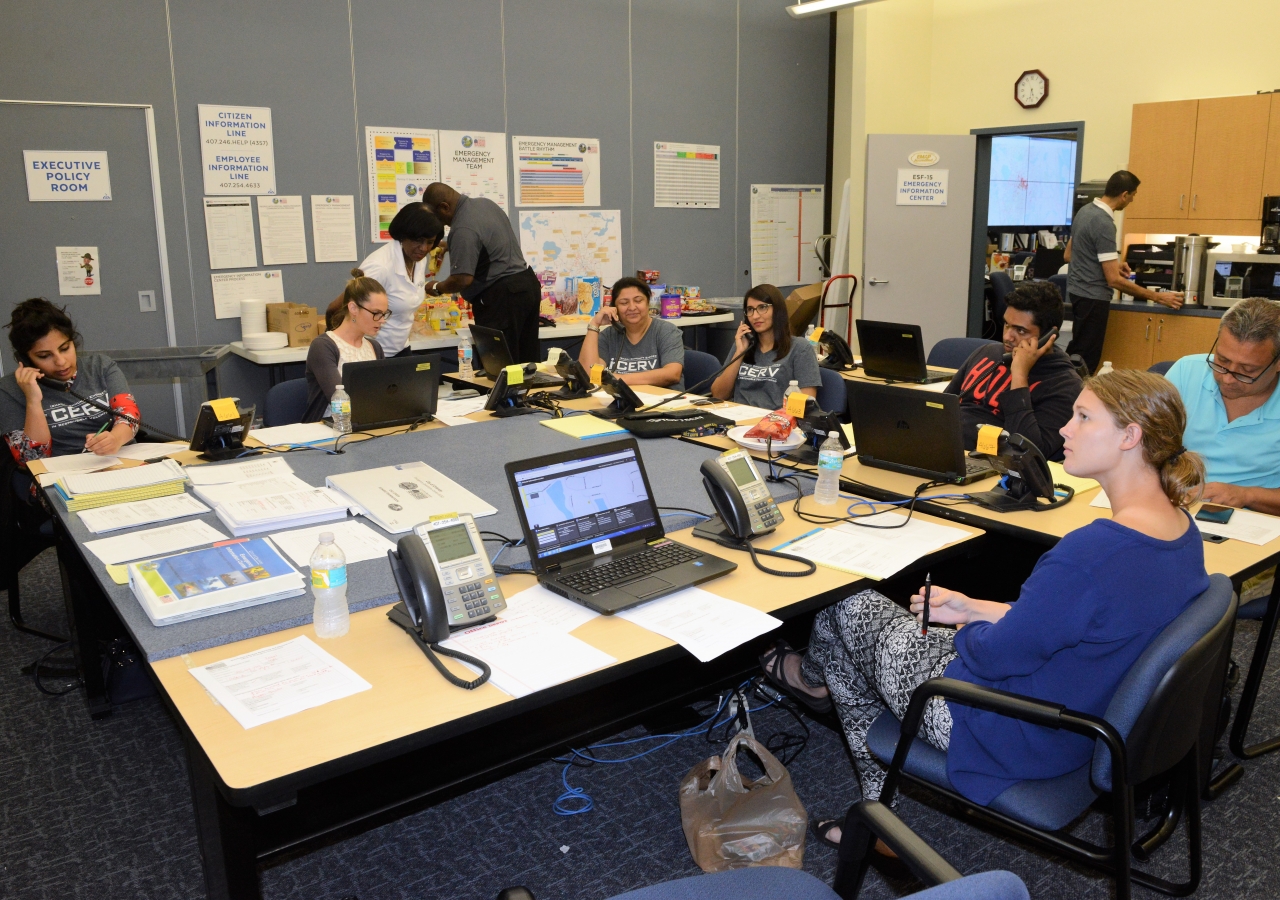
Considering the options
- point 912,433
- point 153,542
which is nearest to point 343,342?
point 153,542

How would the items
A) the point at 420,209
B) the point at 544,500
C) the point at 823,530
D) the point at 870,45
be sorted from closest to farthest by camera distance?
the point at 544,500, the point at 823,530, the point at 420,209, the point at 870,45

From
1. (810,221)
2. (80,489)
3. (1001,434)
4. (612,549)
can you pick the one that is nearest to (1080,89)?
(810,221)

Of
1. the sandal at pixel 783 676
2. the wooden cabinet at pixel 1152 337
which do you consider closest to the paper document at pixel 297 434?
the sandal at pixel 783 676

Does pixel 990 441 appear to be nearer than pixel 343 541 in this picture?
Result: No

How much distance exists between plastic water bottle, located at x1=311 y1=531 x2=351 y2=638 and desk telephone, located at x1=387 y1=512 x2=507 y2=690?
9cm

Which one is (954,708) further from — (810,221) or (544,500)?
(810,221)

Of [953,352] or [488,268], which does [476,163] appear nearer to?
[488,268]

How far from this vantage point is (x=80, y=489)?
2.59 m

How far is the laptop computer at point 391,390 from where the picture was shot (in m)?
3.39

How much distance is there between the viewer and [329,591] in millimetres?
1781

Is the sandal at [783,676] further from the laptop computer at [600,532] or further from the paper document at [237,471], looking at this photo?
the paper document at [237,471]

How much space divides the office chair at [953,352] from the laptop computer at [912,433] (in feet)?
6.89

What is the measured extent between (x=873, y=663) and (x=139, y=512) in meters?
1.89

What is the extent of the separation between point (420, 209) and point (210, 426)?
7.26ft
